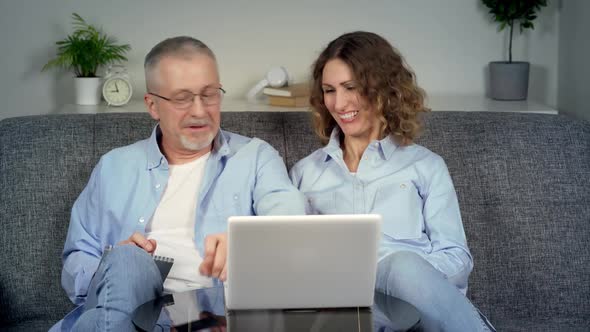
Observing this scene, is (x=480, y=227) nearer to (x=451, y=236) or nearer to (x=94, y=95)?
(x=451, y=236)

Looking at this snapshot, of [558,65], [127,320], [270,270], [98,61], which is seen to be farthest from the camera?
[558,65]

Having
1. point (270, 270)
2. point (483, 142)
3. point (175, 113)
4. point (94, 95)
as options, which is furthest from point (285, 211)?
point (94, 95)

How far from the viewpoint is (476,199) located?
257cm

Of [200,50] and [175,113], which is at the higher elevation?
[200,50]

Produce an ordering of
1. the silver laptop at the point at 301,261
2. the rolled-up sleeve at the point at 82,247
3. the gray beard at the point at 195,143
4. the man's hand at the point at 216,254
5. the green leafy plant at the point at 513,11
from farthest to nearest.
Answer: the green leafy plant at the point at 513,11 < the gray beard at the point at 195,143 < the rolled-up sleeve at the point at 82,247 < the man's hand at the point at 216,254 < the silver laptop at the point at 301,261

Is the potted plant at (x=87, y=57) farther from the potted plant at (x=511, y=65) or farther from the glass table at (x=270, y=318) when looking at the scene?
the glass table at (x=270, y=318)

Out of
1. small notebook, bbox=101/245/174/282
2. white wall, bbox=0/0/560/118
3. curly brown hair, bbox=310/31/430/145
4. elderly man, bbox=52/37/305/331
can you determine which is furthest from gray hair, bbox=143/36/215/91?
white wall, bbox=0/0/560/118

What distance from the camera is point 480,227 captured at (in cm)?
255

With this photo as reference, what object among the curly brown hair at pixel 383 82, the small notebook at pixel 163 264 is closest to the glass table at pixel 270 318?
the small notebook at pixel 163 264

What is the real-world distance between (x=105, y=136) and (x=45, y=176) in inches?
8.5

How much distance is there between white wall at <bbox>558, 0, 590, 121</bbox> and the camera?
11.5 feet

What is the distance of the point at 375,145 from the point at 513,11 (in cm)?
158

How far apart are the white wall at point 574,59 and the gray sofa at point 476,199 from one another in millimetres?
927

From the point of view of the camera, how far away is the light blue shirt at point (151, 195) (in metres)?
2.28
